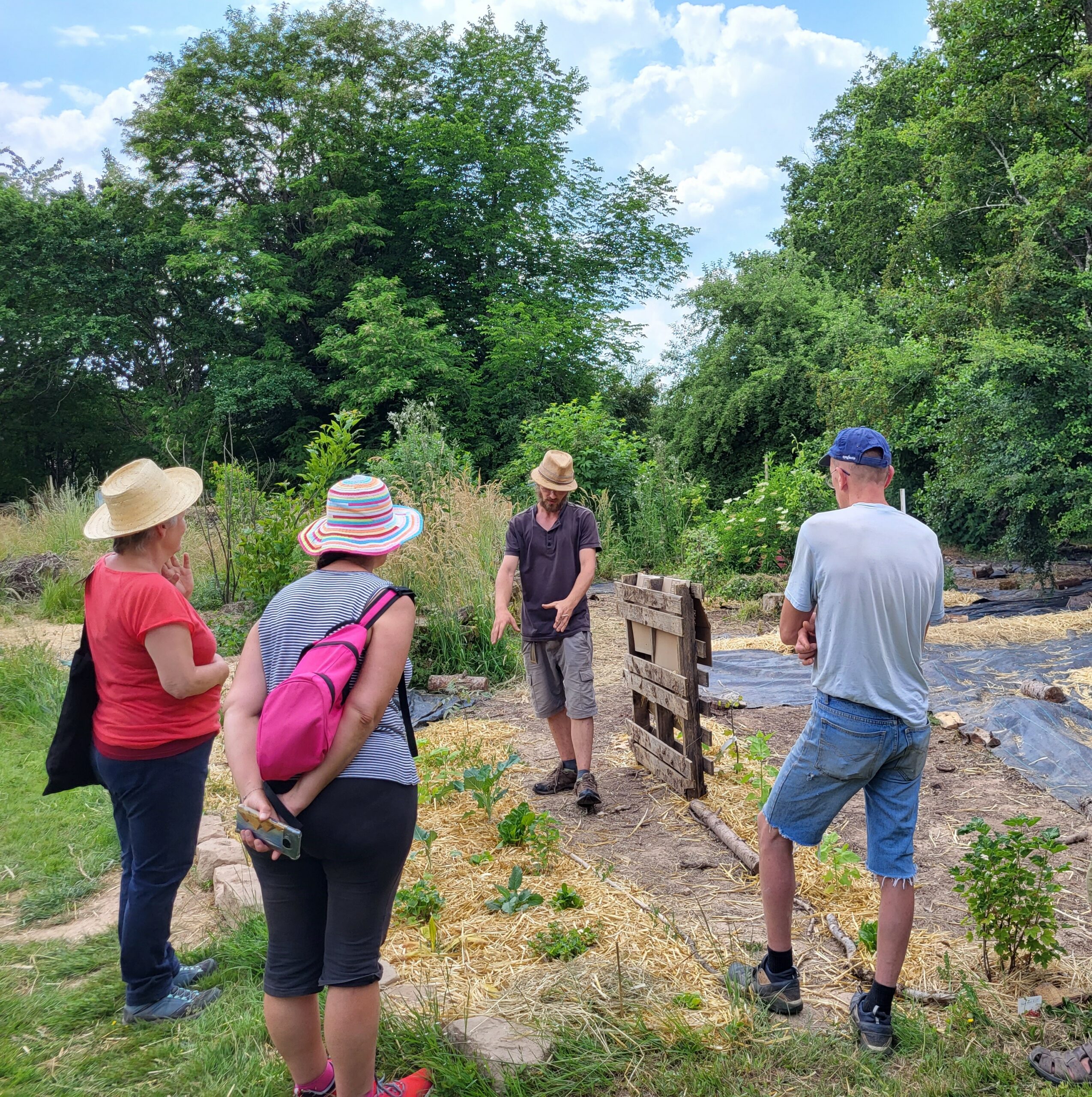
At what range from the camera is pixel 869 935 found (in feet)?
9.83

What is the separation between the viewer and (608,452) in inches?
602

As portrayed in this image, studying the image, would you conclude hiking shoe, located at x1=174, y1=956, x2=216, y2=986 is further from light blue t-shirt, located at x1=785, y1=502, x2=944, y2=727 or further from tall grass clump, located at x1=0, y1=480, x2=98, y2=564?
tall grass clump, located at x1=0, y1=480, x2=98, y2=564

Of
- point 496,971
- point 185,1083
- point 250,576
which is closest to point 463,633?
point 250,576

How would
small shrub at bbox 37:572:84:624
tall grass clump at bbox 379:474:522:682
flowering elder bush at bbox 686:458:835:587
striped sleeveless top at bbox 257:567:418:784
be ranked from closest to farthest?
striped sleeveless top at bbox 257:567:418:784, tall grass clump at bbox 379:474:522:682, small shrub at bbox 37:572:84:624, flowering elder bush at bbox 686:458:835:587

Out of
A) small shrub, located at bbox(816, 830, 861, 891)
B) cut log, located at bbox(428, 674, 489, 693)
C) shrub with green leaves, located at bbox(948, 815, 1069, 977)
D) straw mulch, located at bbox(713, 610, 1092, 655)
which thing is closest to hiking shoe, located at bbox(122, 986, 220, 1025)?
small shrub, located at bbox(816, 830, 861, 891)

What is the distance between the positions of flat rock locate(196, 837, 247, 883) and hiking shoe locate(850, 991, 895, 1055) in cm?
269

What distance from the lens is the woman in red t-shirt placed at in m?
2.77

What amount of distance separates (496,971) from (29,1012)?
1.62 m

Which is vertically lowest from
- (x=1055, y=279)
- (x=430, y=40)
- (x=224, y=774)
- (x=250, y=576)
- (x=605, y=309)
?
(x=224, y=774)

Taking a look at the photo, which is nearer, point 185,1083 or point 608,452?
point 185,1083

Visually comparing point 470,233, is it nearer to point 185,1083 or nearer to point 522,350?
point 522,350

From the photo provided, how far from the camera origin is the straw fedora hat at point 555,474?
461 centimetres

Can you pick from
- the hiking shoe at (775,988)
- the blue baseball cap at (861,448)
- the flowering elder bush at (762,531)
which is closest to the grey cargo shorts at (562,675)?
the hiking shoe at (775,988)

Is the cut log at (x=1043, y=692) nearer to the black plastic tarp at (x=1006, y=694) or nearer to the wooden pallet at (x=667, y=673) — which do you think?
the black plastic tarp at (x=1006, y=694)
